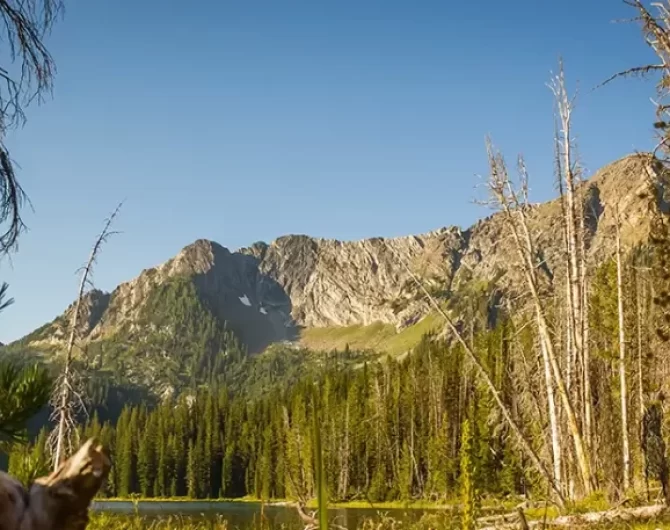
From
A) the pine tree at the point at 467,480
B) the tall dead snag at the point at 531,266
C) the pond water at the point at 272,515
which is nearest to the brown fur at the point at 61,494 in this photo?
the pine tree at the point at 467,480

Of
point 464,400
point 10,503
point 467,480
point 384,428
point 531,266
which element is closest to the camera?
point 10,503

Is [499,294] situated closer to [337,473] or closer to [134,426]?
[337,473]

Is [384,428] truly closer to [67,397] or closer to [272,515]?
[272,515]

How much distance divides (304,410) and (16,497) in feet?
386

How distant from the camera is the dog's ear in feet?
5.63

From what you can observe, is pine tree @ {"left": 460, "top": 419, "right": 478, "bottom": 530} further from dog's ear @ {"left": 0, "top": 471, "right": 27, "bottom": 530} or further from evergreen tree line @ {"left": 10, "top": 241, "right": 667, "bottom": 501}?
evergreen tree line @ {"left": 10, "top": 241, "right": 667, "bottom": 501}

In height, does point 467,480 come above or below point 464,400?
below

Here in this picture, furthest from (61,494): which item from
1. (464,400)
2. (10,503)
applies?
(464,400)

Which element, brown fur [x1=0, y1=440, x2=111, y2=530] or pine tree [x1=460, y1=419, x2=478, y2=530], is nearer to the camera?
brown fur [x1=0, y1=440, x2=111, y2=530]

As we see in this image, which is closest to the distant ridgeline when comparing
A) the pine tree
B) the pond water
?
the pine tree

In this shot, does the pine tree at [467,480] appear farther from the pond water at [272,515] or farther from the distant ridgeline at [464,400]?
the pond water at [272,515]

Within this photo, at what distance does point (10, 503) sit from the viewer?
174cm

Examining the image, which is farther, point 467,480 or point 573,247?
point 573,247

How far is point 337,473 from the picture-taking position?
3996 inches
